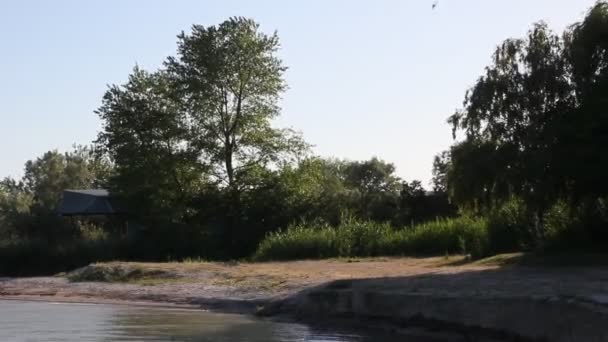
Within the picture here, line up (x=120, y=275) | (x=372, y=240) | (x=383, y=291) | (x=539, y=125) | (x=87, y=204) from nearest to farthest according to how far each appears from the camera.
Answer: (x=383, y=291) < (x=539, y=125) < (x=120, y=275) < (x=372, y=240) < (x=87, y=204)

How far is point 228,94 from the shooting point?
58344 mm

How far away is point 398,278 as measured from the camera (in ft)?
86.1

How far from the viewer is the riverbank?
19078 mm

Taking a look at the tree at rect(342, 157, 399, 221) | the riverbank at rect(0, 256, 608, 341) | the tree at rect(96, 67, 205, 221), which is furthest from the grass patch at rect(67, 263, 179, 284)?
the tree at rect(342, 157, 399, 221)

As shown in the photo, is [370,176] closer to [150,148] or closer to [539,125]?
[150,148]

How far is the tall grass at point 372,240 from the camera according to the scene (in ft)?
135

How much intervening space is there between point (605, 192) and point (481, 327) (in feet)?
31.2

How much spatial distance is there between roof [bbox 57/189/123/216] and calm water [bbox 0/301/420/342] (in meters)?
31.6

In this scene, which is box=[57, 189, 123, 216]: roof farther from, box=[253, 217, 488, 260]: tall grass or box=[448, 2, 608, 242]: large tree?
box=[448, 2, 608, 242]: large tree

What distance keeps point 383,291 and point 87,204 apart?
42.0m

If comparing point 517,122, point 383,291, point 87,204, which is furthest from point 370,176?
point 383,291

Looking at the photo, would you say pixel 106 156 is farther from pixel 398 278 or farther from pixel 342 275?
pixel 398 278

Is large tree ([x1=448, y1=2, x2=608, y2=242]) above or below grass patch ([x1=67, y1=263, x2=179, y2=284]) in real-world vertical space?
above

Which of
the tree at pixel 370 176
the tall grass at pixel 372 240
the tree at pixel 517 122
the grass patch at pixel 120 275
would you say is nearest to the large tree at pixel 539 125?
the tree at pixel 517 122
